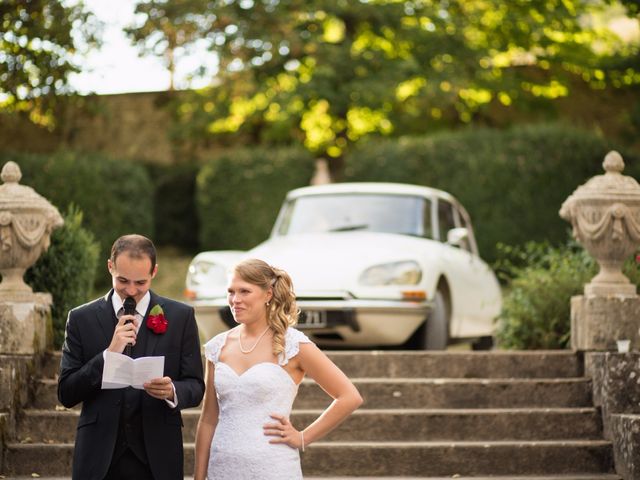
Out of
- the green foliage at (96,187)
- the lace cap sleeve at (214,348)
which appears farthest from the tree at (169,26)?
the lace cap sleeve at (214,348)

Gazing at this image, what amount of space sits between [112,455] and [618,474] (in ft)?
13.2

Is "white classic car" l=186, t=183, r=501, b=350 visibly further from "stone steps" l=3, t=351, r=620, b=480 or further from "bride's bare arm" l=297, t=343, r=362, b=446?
"bride's bare arm" l=297, t=343, r=362, b=446

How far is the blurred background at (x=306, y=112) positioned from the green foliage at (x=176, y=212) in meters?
0.03

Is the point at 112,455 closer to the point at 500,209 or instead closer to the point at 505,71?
the point at 500,209

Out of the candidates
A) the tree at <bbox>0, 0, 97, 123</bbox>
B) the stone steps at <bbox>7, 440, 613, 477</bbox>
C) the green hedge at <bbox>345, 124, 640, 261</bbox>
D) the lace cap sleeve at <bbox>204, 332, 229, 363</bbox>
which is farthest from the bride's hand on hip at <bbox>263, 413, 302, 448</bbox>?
the green hedge at <bbox>345, 124, 640, 261</bbox>

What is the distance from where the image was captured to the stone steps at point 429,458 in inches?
293

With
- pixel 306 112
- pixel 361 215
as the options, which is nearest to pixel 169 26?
pixel 306 112

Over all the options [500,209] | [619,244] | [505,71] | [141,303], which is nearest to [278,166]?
[500,209]

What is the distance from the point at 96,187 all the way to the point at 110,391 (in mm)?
14214

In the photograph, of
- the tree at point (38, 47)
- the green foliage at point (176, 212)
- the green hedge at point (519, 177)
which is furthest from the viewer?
the green foliage at point (176, 212)

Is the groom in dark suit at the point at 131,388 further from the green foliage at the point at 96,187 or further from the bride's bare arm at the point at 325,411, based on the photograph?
the green foliage at the point at 96,187

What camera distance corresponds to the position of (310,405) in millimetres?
8367

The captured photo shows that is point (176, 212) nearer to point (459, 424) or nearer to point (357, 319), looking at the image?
point (357, 319)

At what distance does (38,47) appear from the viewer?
55.5ft
